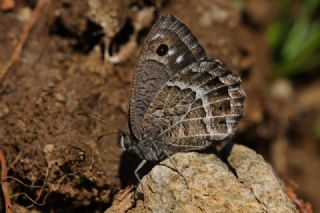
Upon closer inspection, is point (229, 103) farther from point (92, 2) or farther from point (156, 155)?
point (92, 2)

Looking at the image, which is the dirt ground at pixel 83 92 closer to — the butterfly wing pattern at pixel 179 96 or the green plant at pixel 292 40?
the butterfly wing pattern at pixel 179 96

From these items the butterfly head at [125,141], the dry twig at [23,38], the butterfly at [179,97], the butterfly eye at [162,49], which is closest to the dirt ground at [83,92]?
the dry twig at [23,38]

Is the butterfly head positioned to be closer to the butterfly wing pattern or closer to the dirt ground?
the butterfly wing pattern

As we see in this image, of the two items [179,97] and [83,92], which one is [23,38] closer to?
[83,92]

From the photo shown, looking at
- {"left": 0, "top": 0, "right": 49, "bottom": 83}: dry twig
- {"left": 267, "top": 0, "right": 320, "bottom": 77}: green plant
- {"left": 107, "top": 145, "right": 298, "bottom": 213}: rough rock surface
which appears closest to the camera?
{"left": 107, "top": 145, "right": 298, "bottom": 213}: rough rock surface

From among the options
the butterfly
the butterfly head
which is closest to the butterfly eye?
the butterfly

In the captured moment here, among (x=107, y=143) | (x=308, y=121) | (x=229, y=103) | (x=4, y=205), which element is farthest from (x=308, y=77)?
(x=4, y=205)
